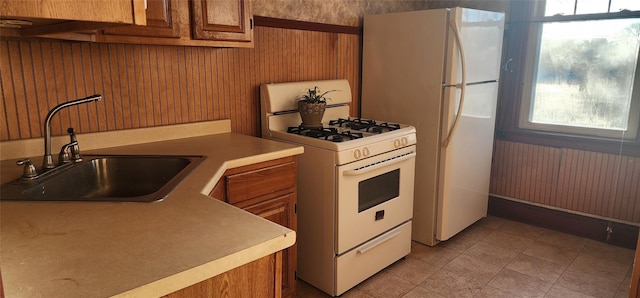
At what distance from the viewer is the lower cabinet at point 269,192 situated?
1880 mm

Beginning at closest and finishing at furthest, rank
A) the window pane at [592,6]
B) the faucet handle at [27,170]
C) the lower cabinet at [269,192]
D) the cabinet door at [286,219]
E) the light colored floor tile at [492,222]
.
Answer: the faucet handle at [27,170], the lower cabinet at [269,192], the cabinet door at [286,219], the window pane at [592,6], the light colored floor tile at [492,222]

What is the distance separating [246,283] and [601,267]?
A: 8.88 ft

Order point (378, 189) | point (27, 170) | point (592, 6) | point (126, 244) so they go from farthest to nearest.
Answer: point (592, 6) < point (378, 189) < point (27, 170) < point (126, 244)

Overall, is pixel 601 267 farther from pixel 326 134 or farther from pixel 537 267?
pixel 326 134

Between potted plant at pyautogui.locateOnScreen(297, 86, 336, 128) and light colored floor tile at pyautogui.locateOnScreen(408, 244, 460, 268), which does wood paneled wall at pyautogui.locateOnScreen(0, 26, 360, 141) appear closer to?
potted plant at pyautogui.locateOnScreen(297, 86, 336, 128)

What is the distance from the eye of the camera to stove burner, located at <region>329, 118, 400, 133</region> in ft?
8.84

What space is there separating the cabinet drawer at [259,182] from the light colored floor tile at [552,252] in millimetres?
1920

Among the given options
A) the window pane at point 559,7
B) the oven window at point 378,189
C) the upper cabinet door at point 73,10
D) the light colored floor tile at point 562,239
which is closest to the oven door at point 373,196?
the oven window at point 378,189

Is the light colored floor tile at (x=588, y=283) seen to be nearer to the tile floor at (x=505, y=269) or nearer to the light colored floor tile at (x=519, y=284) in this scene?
the tile floor at (x=505, y=269)

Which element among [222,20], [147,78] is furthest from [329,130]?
[147,78]

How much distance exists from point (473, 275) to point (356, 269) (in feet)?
2.57

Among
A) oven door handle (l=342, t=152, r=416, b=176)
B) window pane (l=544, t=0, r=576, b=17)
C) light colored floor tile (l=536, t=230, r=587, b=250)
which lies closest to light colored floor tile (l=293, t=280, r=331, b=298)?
oven door handle (l=342, t=152, r=416, b=176)

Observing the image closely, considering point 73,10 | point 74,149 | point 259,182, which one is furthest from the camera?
point 259,182

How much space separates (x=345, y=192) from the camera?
228cm
